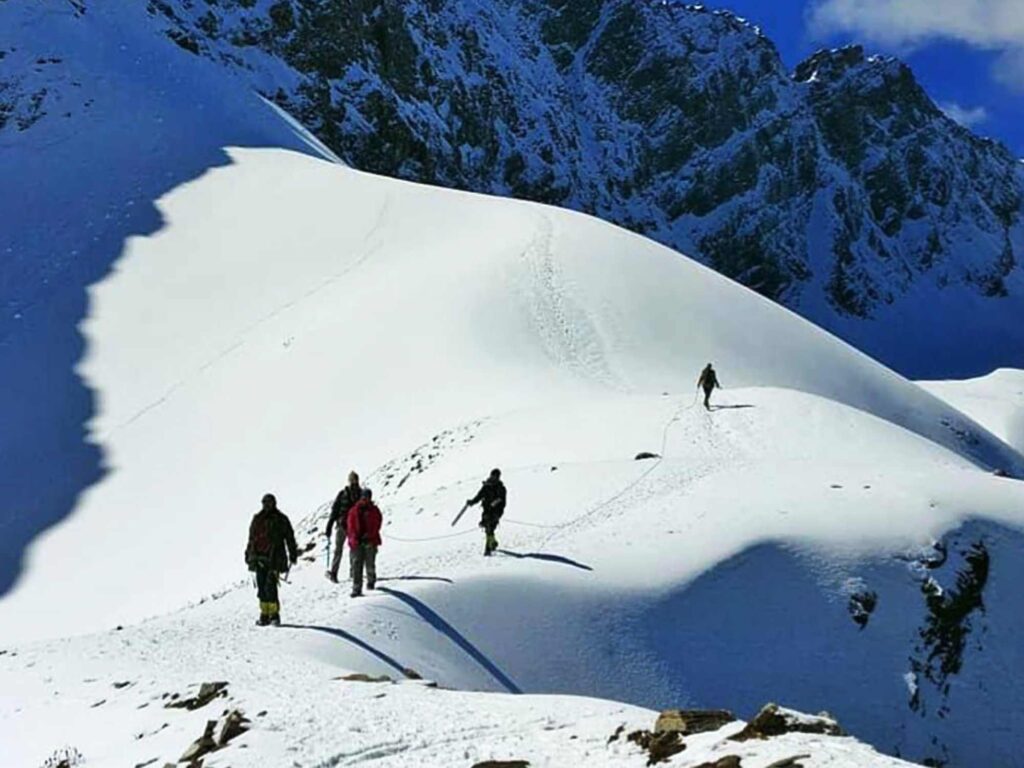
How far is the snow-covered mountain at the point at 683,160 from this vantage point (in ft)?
447

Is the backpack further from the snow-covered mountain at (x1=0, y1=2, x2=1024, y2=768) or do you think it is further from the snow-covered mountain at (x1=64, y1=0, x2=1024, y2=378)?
the snow-covered mountain at (x1=64, y1=0, x2=1024, y2=378)

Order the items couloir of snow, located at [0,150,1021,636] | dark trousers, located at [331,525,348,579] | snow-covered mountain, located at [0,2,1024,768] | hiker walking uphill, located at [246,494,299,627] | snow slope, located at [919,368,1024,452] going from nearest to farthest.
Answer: snow-covered mountain, located at [0,2,1024,768] → hiker walking uphill, located at [246,494,299,627] → dark trousers, located at [331,525,348,579] → couloir of snow, located at [0,150,1021,636] → snow slope, located at [919,368,1024,452]

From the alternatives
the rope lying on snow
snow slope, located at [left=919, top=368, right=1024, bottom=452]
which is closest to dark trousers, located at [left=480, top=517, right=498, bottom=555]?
the rope lying on snow

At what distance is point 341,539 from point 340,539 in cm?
5

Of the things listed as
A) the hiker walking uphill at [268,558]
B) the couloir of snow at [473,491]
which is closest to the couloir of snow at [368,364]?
the couloir of snow at [473,491]

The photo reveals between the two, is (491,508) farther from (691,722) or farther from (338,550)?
(691,722)

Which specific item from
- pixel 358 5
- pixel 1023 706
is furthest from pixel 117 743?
pixel 358 5

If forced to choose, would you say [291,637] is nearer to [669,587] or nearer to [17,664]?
[17,664]

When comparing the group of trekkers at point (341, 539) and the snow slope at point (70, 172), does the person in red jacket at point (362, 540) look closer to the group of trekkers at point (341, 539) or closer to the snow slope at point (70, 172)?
the group of trekkers at point (341, 539)

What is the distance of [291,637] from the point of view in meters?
15.2

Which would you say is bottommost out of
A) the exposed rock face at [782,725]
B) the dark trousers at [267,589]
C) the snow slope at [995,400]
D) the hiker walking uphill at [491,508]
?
the dark trousers at [267,589]

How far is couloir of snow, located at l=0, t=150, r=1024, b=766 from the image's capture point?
44.7 feet

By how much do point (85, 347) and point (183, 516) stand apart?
15727 millimetres

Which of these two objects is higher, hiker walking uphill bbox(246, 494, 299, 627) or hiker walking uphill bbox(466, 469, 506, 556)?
hiker walking uphill bbox(466, 469, 506, 556)
